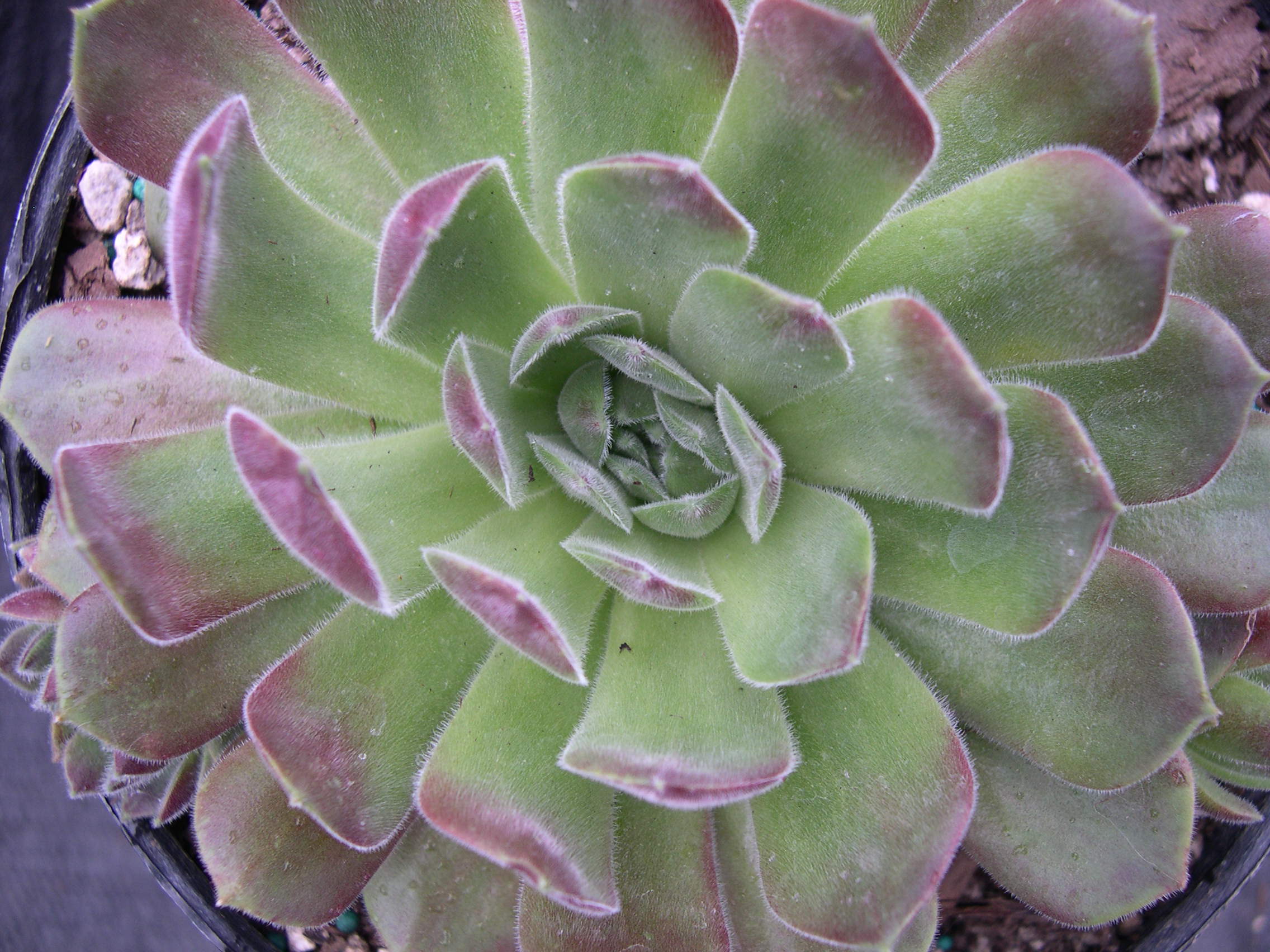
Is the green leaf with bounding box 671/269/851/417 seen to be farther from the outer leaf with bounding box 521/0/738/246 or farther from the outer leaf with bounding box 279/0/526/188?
the outer leaf with bounding box 279/0/526/188

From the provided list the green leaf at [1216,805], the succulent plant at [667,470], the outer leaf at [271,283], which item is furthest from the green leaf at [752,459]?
the green leaf at [1216,805]

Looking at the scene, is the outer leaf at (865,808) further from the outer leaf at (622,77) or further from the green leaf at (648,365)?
the outer leaf at (622,77)

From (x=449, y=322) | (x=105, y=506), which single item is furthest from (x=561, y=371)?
(x=105, y=506)

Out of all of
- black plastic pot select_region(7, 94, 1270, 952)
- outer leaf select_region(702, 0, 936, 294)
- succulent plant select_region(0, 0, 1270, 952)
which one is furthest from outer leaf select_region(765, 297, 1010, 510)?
black plastic pot select_region(7, 94, 1270, 952)

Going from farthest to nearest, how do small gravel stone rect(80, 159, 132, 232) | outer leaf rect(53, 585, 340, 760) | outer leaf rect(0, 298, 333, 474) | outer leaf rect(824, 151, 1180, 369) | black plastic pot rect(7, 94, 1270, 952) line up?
1. small gravel stone rect(80, 159, 132, 232)
2. black plastic pot rect(7, 94, 1270, 952)
3. outer leaf rect(0, 298, 333, 474)
4. outer leaf rect(53, 585, 340, 760)
5. outer leaf rect(824, 151, 1180, 369)

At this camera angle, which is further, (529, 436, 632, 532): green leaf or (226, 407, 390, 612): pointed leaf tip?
(529, 436, 632, 532): green leaf

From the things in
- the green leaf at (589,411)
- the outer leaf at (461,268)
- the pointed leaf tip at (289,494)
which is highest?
the outer leaf at (461,268)
